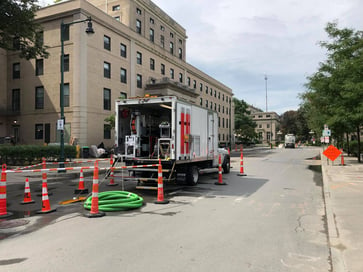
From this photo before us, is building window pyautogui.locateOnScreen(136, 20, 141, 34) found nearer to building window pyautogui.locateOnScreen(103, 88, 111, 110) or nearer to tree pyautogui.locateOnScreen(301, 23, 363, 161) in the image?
building window pyautogui.locateOnScreen(103, 88, 111, 110)

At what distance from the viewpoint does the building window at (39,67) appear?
1179 inches

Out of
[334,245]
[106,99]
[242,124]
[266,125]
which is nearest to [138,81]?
[106,99]

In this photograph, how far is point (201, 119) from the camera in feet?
41.0

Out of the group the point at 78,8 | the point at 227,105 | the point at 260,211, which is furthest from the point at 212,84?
the point at 260,211

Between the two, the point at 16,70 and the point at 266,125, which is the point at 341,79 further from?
the point at 266,125

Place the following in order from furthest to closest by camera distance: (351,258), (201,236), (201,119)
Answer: (201,119)
(201,236)
(351,258)

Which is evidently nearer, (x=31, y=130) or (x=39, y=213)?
(x=39, y=213)

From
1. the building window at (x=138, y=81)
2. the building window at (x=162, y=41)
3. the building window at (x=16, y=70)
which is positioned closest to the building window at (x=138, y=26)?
the building window at (x=162, y=41)

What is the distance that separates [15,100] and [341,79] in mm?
30428

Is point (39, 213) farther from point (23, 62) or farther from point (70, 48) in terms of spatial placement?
point (23, 62)

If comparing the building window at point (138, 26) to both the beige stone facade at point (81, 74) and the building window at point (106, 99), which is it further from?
the building window at point (106, 99)

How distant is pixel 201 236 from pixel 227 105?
2645 inches

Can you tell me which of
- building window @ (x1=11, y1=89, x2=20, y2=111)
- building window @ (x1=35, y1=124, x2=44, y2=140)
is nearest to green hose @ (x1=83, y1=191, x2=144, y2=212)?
building window @ (x1=35, y1=124, x2=44, y2=140)

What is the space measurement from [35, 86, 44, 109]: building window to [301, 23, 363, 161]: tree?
24601mm
